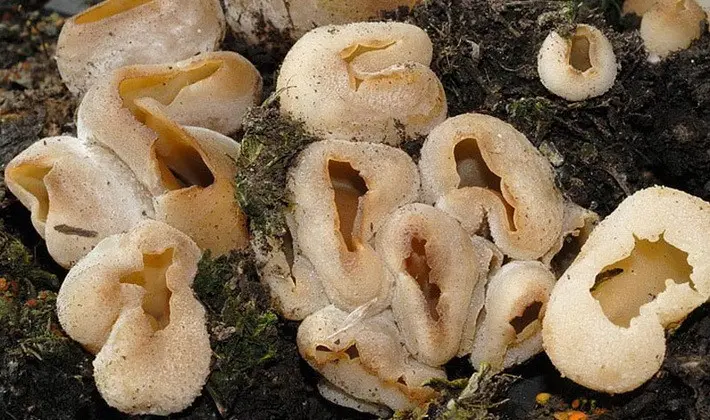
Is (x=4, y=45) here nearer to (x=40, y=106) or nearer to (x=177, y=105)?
(x=40, y=106)

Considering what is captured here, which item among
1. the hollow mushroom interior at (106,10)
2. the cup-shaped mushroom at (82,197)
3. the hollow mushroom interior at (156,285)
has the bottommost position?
the hollow mushroom interior at (156,285)

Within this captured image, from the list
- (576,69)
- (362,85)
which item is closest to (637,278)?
(576,69)

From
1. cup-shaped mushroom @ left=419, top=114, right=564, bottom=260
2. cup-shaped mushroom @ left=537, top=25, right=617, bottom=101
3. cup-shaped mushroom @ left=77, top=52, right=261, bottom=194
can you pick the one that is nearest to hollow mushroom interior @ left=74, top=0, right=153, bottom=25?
cup-shaped mushroom @ left=77, top=52, right=261, bottom=194

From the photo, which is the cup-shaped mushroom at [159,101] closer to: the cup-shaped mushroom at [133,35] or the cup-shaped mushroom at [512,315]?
the cup-shaped mushroom at [133,35]

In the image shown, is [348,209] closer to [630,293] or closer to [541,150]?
[541,150]

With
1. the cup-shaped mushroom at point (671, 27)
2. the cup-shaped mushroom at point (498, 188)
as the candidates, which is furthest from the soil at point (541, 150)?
the cup-shaped mushroom at point (498, 188)

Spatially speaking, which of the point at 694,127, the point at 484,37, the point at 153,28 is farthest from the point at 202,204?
the point at 694,127
